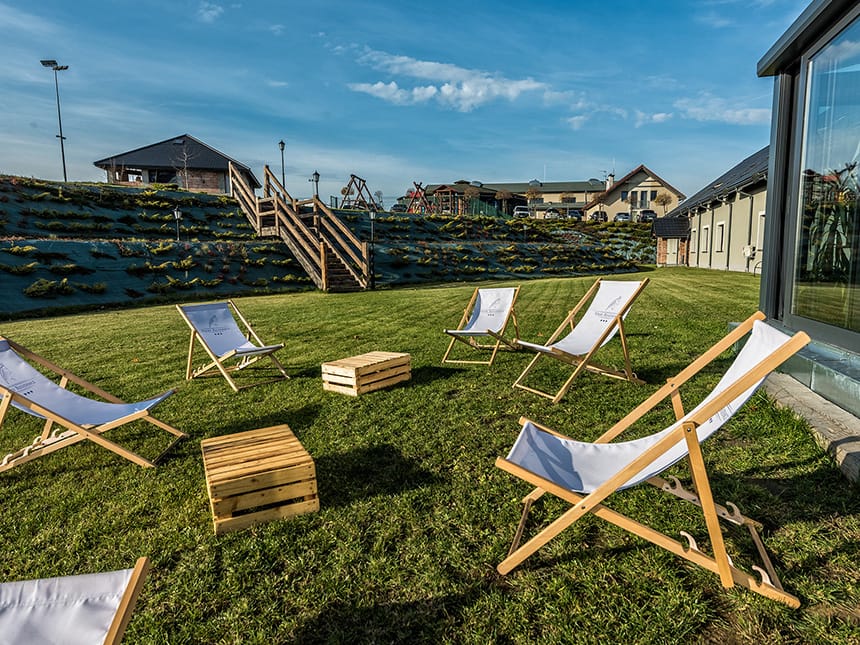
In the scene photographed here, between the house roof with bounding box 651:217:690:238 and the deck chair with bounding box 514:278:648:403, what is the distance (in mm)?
27262

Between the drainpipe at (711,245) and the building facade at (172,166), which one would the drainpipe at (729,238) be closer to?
the drainpipe at (711,245)

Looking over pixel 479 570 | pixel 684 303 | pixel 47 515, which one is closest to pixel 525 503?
pixel 479 570

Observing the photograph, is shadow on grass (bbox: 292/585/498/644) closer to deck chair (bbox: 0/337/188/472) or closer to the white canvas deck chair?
the white canvas deck chair

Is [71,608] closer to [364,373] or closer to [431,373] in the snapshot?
[364,373]

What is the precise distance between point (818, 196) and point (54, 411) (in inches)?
258

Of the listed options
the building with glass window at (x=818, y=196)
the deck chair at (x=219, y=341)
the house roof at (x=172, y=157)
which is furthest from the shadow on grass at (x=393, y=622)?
the house roof at (x=172, y=157)

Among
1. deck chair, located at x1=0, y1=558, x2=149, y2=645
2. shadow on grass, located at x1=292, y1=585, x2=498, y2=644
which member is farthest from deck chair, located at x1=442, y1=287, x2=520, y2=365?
deck chair, located at x1=0, y1=558, x2=149, y2=645

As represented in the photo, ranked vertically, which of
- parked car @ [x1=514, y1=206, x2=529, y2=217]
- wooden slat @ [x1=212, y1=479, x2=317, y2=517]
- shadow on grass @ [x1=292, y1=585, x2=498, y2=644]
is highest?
parked car @ [x1=514, y1=206, x2=529, y2=217]

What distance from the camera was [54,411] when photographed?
137 inches

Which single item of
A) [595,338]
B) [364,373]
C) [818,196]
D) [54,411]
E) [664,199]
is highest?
[664,199]

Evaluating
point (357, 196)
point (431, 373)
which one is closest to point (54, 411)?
point (431, 373)

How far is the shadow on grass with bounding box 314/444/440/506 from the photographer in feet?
10.0

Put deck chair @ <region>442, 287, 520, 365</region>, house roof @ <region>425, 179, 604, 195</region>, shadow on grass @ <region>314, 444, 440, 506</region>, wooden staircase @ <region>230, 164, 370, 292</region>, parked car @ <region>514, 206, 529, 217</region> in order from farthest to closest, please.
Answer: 1. house roof @ <region>425, 179, 604, 195</region>
2. parked car @ <region>514, 206, 529, 217</region>
3. wooden staircase @ <region>230, 164, 370, 292</region>
4. deck chair @ <region>442, 287, 520, 365</region>
5. shadow on grass @ <region>314, 444, 440, 506</region>

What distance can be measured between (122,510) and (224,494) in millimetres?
801
